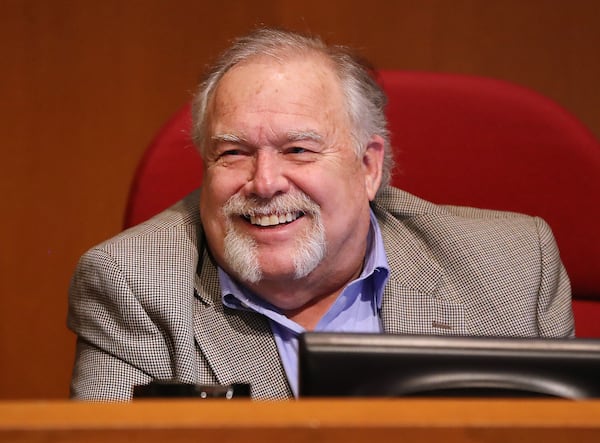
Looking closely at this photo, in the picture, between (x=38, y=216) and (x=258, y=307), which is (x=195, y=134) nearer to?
(x=258, y=307)

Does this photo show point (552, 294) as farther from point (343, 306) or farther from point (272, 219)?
point (272, 219)

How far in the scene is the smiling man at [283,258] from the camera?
4.74ft

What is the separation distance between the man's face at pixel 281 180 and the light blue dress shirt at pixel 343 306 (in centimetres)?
3

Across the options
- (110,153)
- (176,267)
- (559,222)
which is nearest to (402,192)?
(559,222)

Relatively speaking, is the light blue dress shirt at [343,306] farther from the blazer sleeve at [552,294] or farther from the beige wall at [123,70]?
the beige wall at [123,70]

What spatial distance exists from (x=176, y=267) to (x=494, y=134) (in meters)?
0.64

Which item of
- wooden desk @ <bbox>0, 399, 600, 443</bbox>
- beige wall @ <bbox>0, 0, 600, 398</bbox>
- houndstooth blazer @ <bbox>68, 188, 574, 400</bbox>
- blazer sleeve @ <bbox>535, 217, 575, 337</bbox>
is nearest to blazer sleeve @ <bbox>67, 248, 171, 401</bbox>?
houndstooth blazer @ <bbox>68, 188, 574, 400</bbox>

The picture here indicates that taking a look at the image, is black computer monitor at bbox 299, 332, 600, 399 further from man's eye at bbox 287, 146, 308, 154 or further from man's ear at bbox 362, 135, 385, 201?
man's ear at bbox 362, 135, 385, 201

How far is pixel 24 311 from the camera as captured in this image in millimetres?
2391

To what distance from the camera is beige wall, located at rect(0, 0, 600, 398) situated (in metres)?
2.31

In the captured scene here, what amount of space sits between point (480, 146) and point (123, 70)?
997 millimetres

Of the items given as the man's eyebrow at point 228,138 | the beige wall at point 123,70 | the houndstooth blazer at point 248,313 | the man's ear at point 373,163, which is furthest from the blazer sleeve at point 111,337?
the beige wall at point 123,70

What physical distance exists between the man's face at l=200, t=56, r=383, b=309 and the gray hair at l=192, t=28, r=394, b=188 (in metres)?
0.02

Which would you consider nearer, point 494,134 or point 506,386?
point 506,386
